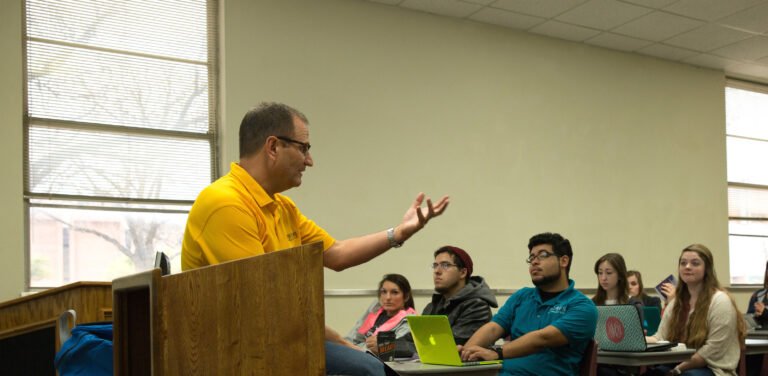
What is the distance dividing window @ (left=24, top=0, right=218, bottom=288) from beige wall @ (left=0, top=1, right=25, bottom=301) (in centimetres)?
11

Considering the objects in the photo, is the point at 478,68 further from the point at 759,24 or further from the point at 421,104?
the point at 759,24

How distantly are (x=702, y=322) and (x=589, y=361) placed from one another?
3.89ft

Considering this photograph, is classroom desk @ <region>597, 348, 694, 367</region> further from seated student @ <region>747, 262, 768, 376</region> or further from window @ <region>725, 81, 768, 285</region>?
window @ <region>725, 81, 768, 285</region>

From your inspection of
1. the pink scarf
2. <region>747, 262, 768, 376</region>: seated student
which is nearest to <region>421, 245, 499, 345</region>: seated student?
the pink scarf

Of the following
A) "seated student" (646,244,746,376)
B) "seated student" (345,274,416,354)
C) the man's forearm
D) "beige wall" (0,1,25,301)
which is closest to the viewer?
the man's forearm

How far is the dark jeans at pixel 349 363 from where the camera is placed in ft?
6.47

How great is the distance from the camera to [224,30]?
660 cm

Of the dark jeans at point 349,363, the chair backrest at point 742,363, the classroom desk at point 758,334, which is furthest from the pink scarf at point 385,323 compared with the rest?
the dark jeans at point 349,363

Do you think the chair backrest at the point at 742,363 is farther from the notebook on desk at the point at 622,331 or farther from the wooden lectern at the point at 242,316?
the wooden lectern at the point at 242,316

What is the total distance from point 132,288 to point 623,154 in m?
7.62

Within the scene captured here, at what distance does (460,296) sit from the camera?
5.01m

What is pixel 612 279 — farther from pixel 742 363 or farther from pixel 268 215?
pixel 268 215

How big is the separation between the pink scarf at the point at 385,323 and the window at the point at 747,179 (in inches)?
222

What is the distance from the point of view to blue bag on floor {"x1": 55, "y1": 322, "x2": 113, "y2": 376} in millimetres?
2314
